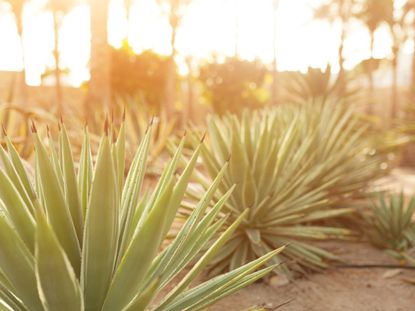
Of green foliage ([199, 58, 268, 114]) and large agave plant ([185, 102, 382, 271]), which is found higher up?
green foliage ([199, 58, 268, 114])

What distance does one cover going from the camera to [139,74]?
20094 mm

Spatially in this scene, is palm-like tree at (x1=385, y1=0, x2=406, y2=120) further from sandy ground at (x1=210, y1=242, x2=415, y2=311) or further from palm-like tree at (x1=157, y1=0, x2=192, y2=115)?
sandy ground at (x1=210, y1=242, x2=415, y2=311)

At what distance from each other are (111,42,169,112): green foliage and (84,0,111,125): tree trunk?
846 cm

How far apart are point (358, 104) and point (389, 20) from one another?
2836 centimetres

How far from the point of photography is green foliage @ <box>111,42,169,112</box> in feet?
64.6

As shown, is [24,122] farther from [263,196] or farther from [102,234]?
[102,234]

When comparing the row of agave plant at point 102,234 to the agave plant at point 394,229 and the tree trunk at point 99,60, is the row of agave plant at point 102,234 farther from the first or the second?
the tree trunk at point 99,60

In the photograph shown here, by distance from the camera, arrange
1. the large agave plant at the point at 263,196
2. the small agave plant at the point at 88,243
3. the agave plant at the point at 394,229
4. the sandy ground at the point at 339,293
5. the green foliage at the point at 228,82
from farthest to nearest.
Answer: the green foliage at the point at 228,82 < the agave plant at the point at 394,229 < the large agave plant at the point at 263,196 < the sandy ground at the point at 339,293 < the small agave plant at the point at 88,243

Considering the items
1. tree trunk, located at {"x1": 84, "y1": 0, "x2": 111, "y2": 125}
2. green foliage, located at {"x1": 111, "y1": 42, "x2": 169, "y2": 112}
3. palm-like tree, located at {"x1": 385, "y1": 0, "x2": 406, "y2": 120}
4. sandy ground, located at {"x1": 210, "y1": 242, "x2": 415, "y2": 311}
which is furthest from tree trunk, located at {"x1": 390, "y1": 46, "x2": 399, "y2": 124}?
sandy ground, located at {"x1": 210, "y1": 242, "x2": 415, "y2": 311}

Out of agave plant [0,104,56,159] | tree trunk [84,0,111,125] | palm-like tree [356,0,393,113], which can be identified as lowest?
agave plant [0,104,56,159]

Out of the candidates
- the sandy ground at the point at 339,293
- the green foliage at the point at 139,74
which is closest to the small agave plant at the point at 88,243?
the sandy ground at the point at 339,293

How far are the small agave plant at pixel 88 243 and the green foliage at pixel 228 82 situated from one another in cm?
2256

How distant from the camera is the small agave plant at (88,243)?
5.85 feet

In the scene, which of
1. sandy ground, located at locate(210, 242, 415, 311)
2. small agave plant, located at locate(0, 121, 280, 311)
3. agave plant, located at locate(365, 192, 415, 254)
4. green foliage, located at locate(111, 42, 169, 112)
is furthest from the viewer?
green foliage, located at locate(111, 42, 169, 112)
